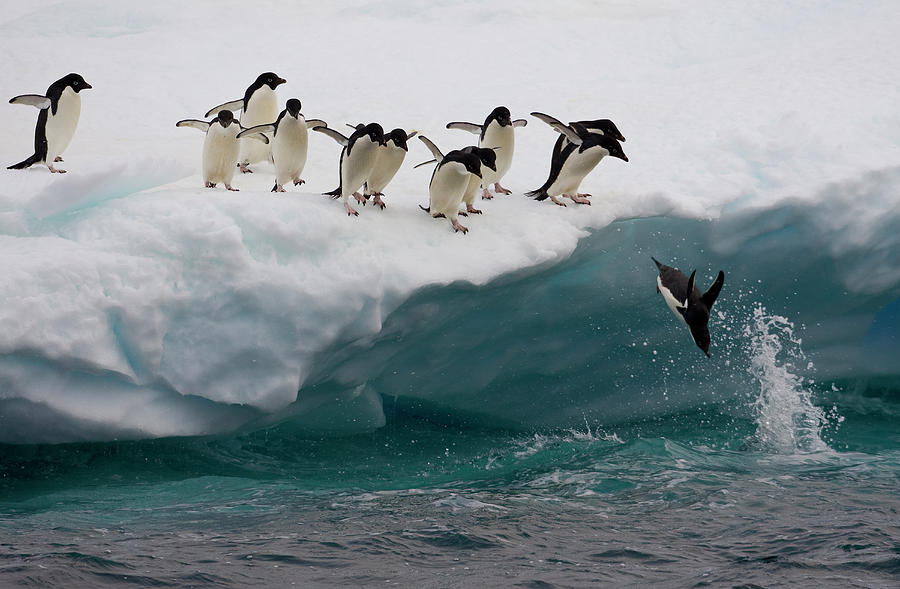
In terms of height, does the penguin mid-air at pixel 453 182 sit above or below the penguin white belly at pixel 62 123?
below

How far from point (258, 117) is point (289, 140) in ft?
3.73

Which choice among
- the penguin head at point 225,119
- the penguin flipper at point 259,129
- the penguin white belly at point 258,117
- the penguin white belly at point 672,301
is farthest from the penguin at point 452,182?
the penguin white belly at point 258,117

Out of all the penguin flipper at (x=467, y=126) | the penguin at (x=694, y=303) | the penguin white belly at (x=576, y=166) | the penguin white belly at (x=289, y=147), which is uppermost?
the penguin flipper at (x=467, y=126)

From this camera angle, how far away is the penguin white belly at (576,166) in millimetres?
4867

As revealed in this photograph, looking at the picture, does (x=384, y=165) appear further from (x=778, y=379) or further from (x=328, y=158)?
(x=778, y=379)

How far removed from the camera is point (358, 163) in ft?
15.0

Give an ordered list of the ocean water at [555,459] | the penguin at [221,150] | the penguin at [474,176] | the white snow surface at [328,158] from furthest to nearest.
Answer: the penguin at [221,150] → the penguin at [474,176] → the white snow surface at [328,158] → the ocean water at [555,459]

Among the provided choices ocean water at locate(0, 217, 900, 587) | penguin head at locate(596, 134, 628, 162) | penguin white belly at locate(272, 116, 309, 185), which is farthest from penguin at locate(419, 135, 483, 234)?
penguin white belly at locate(272, 116, 309, 185)

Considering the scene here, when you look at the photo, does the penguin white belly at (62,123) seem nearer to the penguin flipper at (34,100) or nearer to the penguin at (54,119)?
the penguin at (54,119)

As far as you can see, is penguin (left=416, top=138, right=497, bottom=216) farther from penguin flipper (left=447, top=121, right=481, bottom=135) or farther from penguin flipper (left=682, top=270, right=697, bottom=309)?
penguin flipper (left=682, top=270, right=697, bottom=309)

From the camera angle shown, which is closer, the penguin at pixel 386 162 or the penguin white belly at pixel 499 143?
the penguin at pixel 386 162

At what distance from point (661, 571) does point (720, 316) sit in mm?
2677

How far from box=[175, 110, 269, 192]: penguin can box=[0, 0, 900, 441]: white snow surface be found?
0.65ft

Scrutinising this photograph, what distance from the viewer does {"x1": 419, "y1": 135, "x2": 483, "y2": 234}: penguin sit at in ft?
14.8
